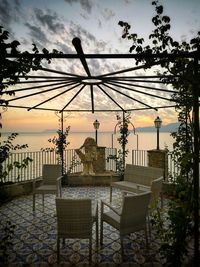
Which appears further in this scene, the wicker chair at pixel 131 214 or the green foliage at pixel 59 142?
the green foliage at pixel 59 142

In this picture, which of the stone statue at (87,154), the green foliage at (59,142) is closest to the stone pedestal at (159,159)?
the stone statue at (87,154)

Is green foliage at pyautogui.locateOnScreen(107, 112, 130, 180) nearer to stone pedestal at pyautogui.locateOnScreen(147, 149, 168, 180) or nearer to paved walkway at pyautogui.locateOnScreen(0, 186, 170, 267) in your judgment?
stone pedestal at pyautogui.locateOnScreen(147, 149, 168, 180)

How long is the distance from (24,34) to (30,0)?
3.20ft

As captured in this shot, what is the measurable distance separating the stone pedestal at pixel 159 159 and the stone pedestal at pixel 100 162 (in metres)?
2.03

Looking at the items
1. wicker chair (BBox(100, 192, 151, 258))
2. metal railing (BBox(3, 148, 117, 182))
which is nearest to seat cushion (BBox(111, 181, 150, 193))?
wicker chair (BBox(100, 192, 151, 258))

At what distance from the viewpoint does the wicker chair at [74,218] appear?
10.5 ft

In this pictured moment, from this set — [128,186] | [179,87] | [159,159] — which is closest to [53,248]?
[128,186]

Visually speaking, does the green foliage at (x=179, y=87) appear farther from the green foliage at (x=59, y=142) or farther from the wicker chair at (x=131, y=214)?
the green foliage at (x=59, y=142)

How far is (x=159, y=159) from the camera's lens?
25.7 ft

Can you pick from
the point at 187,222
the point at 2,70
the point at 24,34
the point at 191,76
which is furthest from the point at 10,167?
the point at 24,34

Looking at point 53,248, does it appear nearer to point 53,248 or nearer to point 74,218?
point 53,248

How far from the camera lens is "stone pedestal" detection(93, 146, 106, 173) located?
923cm

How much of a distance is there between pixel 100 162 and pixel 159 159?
2.61 meters

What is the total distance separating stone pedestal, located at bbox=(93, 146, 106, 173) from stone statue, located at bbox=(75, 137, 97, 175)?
1037mm
